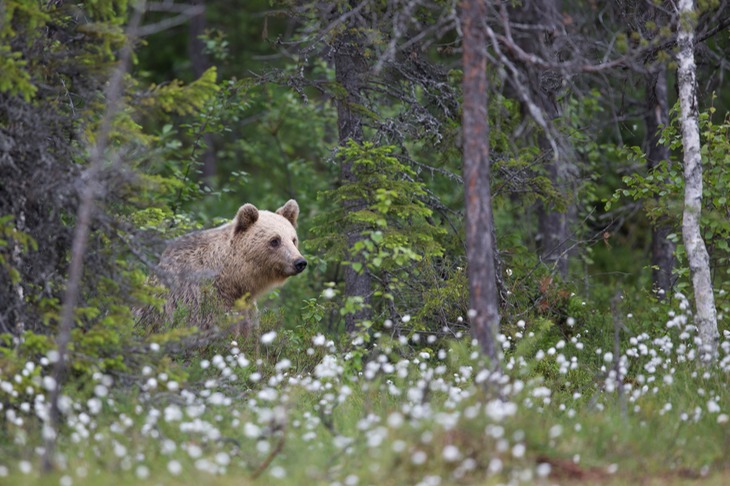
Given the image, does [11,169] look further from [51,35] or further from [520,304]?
[520,304]

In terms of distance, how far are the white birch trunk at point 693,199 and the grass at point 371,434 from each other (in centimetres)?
64

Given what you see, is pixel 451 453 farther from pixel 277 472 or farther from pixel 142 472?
pixel 142 472

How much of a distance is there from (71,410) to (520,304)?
5889 millimetres

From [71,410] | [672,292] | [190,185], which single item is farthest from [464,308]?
[71,410]

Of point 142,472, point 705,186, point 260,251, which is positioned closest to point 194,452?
point 142,472

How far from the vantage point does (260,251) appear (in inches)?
460

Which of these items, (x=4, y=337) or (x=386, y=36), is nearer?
(x=4, y=337)

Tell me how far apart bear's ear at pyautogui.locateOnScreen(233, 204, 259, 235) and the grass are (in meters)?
2.89

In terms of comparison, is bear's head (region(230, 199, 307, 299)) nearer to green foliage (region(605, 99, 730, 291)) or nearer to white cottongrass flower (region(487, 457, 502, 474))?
green foliage (region(605, 99, 730, 291))

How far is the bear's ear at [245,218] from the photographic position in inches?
459

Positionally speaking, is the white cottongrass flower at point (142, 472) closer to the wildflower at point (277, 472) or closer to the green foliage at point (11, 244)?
the wildflower at point (277, 472)

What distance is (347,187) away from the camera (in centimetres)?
1081

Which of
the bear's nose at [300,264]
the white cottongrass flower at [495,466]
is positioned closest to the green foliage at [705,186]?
the bear's nose at [300,264]

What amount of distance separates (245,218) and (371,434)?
17.7 ft
